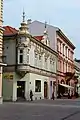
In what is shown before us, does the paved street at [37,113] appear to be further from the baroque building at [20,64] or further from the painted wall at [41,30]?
the painted wall at [41,30]

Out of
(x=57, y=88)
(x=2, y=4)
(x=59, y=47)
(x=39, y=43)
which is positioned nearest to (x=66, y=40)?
(x=59, y=47)

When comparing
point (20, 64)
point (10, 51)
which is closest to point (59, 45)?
point (10, 51)

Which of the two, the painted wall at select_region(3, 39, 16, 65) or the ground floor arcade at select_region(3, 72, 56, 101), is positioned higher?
the painted wall at select_region(3, 39, 16, 65)

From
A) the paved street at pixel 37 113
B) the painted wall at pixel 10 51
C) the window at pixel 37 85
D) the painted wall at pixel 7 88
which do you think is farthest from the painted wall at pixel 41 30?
the paved street at pixel 37 113

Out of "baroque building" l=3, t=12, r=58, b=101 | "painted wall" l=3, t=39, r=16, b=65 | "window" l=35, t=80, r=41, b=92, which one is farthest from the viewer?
"window" l=35, t=80, r=41, b=92

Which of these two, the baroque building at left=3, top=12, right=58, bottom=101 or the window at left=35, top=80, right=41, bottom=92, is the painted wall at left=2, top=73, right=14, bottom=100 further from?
the window at left=35, top=80, right=41, bottom=92

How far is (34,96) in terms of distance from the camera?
170 ft

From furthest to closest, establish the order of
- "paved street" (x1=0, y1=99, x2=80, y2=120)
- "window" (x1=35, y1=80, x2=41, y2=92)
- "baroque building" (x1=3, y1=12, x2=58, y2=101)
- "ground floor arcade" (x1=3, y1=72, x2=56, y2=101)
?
"window" (x1=35, y1=80, x2=41, y2=92) → "baroque building" (x1=3, y1=12, x2=58, y2=101) → "ground floor arcade" (x1=3, y1=72, x2=56, y2=101) → "paved street" (x1=0, y1=99, x2=80, y2=120)

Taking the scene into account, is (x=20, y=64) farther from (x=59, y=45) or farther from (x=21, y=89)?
(x=59, y=45)

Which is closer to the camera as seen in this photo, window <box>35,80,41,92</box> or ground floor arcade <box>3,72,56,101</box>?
ground floor arcade <box>3,72,56,101</box>

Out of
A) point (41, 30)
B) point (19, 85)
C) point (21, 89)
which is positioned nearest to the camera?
point (19, 85)

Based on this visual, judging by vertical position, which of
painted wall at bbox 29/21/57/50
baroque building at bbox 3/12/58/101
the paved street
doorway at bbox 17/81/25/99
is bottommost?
the paved street

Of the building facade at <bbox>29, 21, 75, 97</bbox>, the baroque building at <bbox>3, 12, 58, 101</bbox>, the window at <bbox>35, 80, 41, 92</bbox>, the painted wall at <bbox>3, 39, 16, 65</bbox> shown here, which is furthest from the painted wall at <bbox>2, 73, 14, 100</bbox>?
the building facade at <bbox>29, 21, 75, 97</bbox>

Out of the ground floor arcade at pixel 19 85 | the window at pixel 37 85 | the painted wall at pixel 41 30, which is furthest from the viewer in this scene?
the painted wall at pixel 41 30
